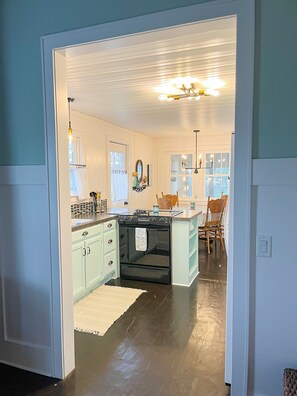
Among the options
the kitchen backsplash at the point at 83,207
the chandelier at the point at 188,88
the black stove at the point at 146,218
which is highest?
the chandelier at the point at 188,88

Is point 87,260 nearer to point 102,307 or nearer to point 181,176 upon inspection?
point 102,307

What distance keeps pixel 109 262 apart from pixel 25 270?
1.86 m

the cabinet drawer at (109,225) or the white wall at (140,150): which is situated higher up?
the white wall at (140,150)

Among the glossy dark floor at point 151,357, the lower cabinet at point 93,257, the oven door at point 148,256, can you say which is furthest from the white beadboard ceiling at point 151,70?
the glossy dark floor at point 151,357

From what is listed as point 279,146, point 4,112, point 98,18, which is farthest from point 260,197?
point 4,112

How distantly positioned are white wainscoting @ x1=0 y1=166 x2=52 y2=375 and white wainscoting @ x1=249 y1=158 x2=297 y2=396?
53.4 inches

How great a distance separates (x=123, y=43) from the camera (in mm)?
1765

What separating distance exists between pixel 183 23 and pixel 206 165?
578 cm

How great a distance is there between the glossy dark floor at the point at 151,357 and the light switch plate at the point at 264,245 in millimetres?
1019

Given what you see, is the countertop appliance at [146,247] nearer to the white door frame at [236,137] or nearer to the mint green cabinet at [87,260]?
the mint green cabinet at [87,260]

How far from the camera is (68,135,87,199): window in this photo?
4.39 meters

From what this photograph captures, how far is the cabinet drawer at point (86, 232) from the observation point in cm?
310

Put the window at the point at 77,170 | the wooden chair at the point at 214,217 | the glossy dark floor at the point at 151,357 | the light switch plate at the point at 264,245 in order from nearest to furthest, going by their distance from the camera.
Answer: the light switch plate at the point at 264,245
the glossy dark floor at the point at 151,357
the window at the point at 77,170
the wooden chair at the point at 214,217

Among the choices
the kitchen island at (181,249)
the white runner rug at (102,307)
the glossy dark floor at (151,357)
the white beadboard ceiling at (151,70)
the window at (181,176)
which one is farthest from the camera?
the window at (181,176)
